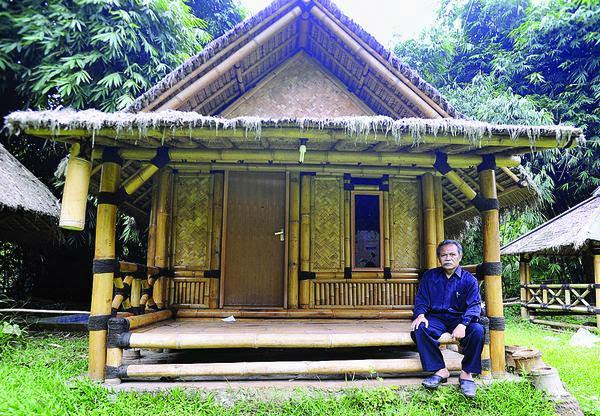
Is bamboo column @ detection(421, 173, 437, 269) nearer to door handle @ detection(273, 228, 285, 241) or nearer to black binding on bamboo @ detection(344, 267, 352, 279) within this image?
black binding on bamboo @ detection(344, 267, 352, 279)

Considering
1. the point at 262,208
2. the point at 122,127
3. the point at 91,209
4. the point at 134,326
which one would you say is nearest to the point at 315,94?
the point at 262,208

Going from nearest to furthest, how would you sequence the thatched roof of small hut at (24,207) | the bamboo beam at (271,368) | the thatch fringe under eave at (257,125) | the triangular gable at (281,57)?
1. the thatch fringe under eave at (257,125)
2. the bamboo beam at (271,368)
3. the triangular gable at (281,57)
4. the thatched roof of small hut at (24,207)

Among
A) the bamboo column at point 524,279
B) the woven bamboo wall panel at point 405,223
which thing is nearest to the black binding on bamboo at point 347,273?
the woven bamboo wall panel at point 405,223

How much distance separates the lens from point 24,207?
691cm

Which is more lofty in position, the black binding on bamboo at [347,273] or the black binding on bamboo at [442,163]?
the black binding on bamboo at [442,163]

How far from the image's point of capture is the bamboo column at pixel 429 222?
231 inches

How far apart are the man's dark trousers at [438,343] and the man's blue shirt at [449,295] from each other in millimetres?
72

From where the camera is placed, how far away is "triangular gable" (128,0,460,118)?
5.46 metres

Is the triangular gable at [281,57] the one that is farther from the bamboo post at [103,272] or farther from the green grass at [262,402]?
the green grass at [262,402]

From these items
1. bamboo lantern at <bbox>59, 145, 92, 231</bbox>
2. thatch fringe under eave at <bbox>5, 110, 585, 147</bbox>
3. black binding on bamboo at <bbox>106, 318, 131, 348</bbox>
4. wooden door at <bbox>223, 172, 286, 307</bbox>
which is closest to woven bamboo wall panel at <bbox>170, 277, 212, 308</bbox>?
wooden door at <bbox>223, 172, 286, 307</bbox>

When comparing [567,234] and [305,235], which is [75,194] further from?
[567,234]

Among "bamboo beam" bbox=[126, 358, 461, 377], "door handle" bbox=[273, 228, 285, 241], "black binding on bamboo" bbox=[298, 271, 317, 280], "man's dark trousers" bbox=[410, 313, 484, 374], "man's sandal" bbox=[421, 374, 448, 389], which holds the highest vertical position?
→ "door handle" bbox=[273, 228, 285, 241]

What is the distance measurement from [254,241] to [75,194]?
8.55 ft

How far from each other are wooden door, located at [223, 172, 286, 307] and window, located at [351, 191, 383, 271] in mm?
1024
